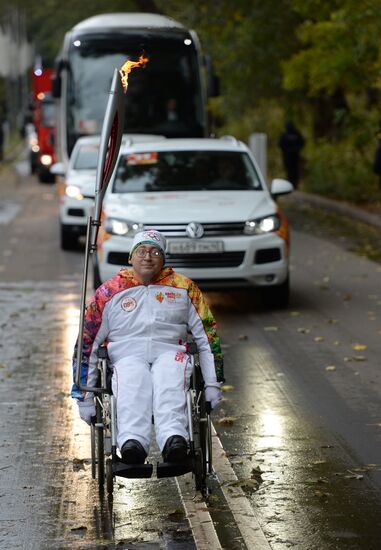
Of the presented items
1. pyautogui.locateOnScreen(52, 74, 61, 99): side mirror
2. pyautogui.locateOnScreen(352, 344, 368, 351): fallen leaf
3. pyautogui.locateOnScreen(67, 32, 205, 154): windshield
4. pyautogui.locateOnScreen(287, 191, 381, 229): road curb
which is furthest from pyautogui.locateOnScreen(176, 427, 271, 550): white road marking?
pyautogui.locateOnScreen(52, 74, 61, 99): side mirror

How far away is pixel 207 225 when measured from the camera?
49.2ft

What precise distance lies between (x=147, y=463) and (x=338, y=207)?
23.2m

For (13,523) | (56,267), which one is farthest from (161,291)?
(56,267)

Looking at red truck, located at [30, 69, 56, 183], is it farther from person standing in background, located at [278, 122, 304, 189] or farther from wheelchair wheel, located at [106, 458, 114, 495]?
wheelchair wheel, located at [106, 458, 114, 495]

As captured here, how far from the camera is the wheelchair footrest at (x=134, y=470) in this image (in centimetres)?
704

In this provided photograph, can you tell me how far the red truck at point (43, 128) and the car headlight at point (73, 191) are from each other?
17311 millimetres

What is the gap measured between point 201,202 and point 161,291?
7847mm

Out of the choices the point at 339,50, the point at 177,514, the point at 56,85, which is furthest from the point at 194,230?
the point at 56,85

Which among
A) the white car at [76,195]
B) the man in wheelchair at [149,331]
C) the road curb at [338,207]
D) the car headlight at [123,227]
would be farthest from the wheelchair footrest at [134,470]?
the road curb at [338,207]

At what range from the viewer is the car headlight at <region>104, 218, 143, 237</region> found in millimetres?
15070

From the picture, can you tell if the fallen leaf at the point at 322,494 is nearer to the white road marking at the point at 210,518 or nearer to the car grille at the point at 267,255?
the white road marking at the point at 210,518

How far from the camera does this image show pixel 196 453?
7.18 metres

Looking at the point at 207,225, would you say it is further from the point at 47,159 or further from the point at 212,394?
the point at 47,159

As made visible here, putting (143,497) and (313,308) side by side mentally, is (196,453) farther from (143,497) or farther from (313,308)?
(313,308)
